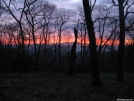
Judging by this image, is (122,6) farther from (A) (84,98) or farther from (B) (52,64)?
(B) (52,64)

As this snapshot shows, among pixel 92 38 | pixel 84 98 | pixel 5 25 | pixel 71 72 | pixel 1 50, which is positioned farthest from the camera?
pixel 5 25

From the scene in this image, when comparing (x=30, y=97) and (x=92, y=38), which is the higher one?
(x=92, y=38)

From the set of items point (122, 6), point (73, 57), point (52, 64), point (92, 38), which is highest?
point (122, 6)

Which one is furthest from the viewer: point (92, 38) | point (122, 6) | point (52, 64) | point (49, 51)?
point (49, 51)

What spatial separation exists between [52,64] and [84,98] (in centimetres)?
5395

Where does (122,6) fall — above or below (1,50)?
above

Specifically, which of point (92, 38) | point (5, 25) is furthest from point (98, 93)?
point (5, 25)

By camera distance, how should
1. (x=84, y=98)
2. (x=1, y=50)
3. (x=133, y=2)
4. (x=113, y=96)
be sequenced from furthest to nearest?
(x=1, y=50)
(x=133, y=2)
(x=113, y=96)
(x=84, y=98)

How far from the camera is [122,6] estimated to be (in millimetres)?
18484

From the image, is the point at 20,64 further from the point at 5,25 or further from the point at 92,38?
the point at 5,25

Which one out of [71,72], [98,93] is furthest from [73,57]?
[98,93]

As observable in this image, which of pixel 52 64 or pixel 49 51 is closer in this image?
pixel 52 64

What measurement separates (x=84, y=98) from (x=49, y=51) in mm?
59890

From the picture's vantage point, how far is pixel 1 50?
1014 inches
